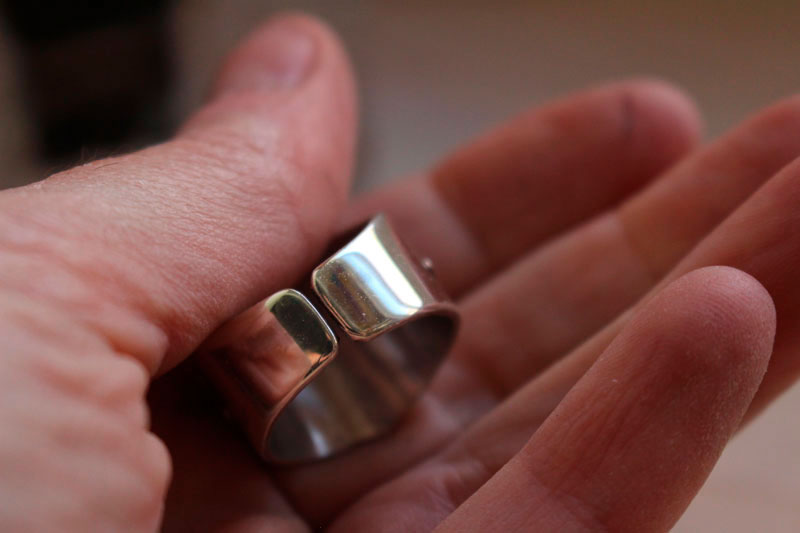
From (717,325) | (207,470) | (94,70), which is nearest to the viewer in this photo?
(717,325)

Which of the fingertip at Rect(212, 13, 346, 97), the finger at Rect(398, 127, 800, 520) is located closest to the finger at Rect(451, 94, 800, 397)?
the finger at Rect(398, 127, 800, 520)

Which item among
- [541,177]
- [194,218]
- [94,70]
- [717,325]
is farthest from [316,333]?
[94,70]

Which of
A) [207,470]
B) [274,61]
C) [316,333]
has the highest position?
[274,61]

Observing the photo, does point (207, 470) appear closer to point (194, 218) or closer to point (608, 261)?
point (194, 218)

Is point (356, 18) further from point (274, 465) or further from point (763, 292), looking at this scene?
point (763, 292)

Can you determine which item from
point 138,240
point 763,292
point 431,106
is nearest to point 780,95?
point 431,106

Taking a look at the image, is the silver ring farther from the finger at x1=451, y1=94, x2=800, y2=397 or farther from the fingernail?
the fingernail
